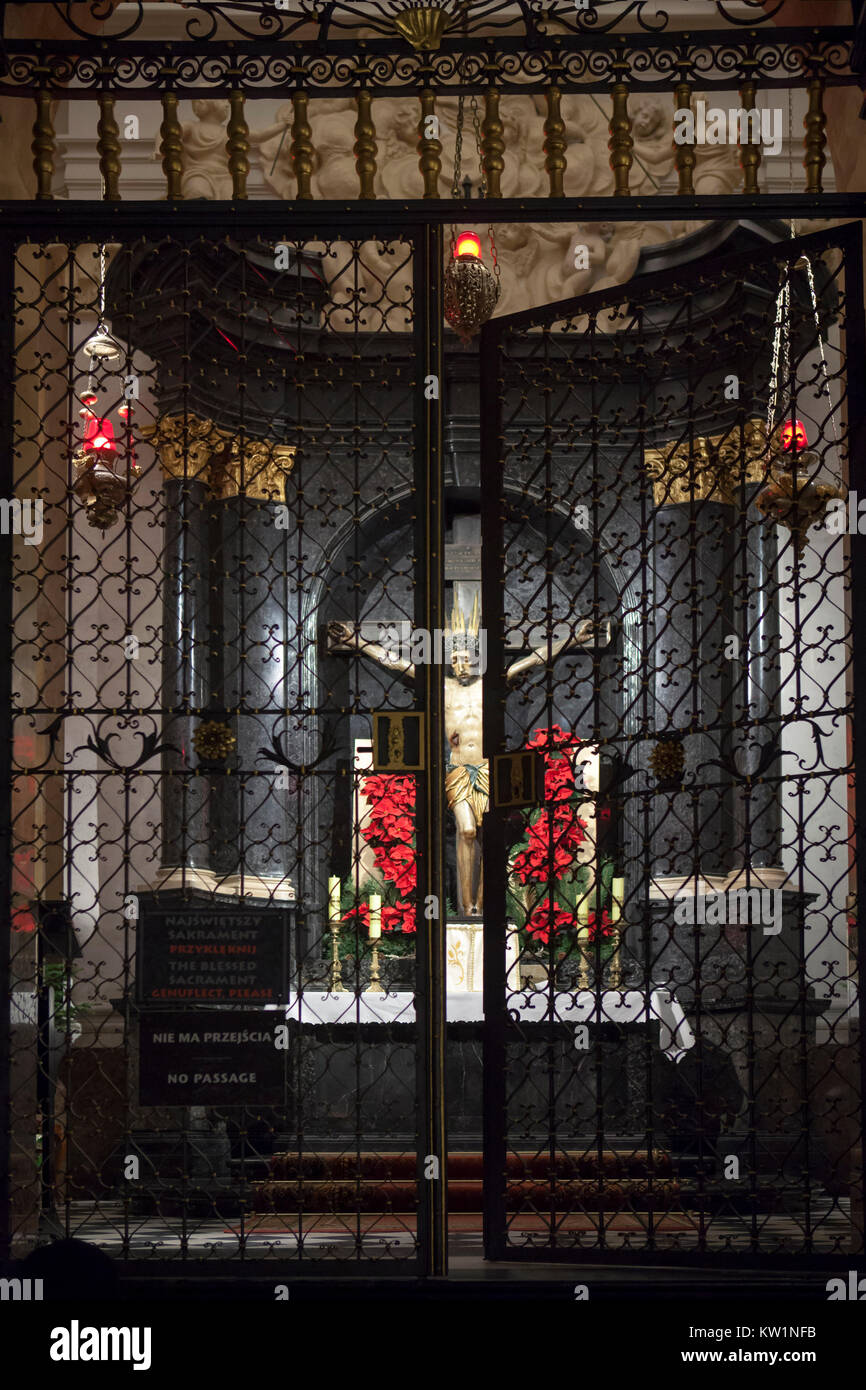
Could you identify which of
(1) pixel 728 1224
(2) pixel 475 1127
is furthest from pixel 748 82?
(2) pixel 475 1127

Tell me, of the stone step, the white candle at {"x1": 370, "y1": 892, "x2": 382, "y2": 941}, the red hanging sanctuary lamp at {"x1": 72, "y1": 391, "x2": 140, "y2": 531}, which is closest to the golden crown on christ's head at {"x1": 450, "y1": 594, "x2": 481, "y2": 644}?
the white candle at {"x1": 370, "y1": 892, "x2": 382, "y2": 941}

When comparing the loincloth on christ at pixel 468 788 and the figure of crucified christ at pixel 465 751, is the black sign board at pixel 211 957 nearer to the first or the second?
the figure of crucified christ at pixel 465 751

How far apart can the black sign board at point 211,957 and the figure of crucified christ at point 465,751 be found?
3.55 m

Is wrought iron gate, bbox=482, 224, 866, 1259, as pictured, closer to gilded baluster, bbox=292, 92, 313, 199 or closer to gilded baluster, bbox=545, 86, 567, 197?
gilded baluster, bbox=545, 86, 567, 197

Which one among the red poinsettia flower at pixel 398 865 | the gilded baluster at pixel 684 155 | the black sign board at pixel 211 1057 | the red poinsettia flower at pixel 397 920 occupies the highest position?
the gilded baluster at pixel 684 155

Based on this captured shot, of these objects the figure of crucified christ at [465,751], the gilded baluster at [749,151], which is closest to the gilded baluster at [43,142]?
the gilded baluster at [749,151]

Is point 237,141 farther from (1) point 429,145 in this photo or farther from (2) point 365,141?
(1) point 429,145

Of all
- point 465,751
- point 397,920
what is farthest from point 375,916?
point 465,751

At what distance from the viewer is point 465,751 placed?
9.38m

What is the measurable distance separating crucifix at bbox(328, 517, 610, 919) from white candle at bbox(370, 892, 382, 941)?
30.0 inches

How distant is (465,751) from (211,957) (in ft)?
13.1

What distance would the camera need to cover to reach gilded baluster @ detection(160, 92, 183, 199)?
18.2 ft

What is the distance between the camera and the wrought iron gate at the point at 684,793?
5602mm
